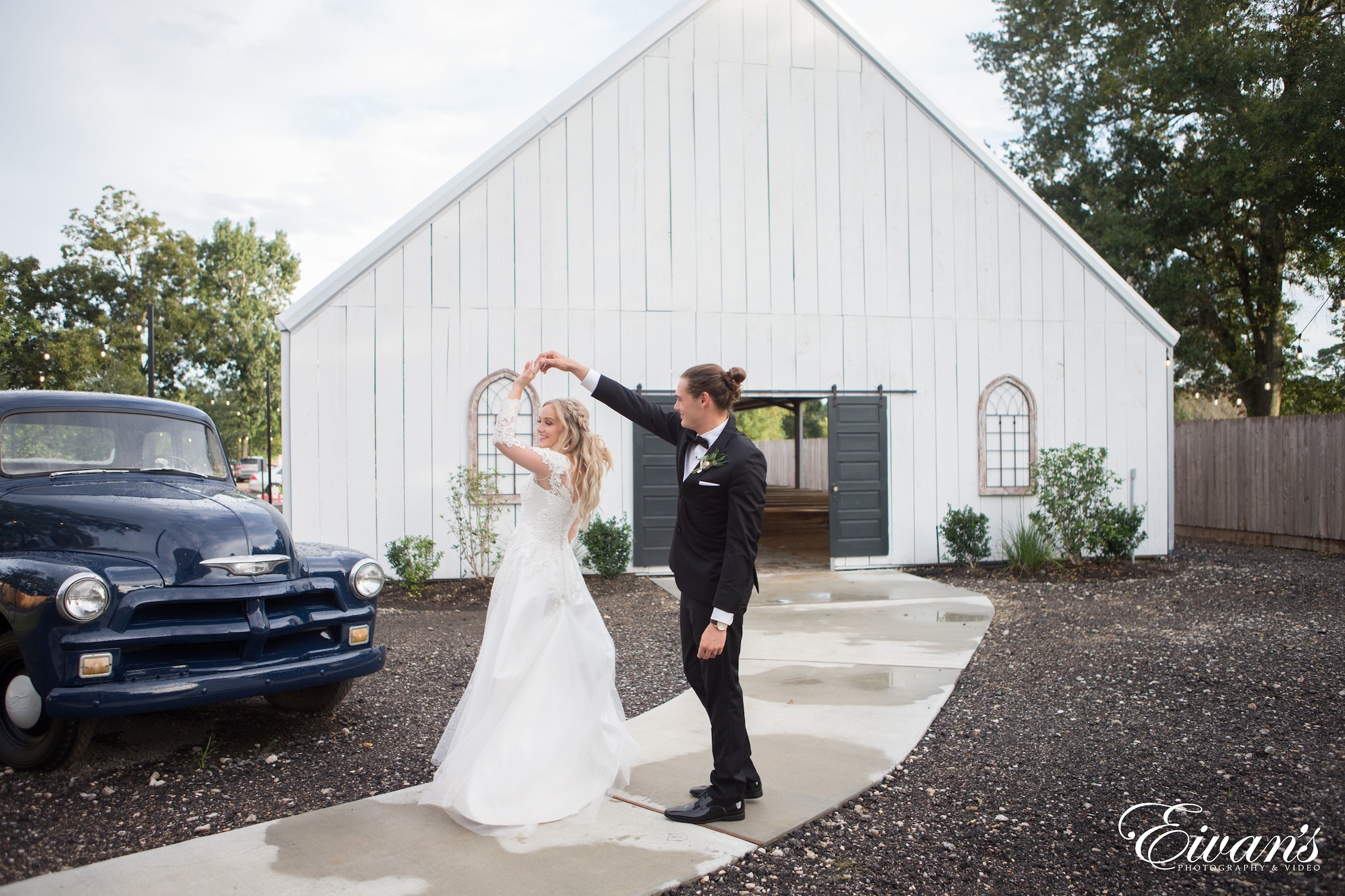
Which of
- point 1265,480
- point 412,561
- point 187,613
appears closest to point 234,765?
point 187,613

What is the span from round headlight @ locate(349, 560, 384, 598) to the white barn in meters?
5.88

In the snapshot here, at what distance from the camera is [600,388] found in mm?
4020

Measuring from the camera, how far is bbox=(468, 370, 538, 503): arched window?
10906mm

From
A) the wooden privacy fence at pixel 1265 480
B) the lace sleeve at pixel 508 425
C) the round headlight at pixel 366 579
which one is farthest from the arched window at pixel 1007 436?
the lace sleeve at pixel 508 425

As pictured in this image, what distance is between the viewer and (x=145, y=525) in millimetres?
4398

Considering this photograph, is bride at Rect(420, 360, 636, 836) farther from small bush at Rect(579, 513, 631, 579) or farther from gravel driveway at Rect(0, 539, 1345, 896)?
small bush at Rect(579, 513, 631, 579)

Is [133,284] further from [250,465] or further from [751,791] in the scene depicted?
[751,791]

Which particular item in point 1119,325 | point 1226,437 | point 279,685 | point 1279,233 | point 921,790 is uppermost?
point 1279,233

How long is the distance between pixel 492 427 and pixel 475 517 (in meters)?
1.12

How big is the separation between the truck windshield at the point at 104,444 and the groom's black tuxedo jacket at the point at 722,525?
11.3 feet

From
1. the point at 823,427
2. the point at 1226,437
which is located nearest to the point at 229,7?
the point at 1226,437

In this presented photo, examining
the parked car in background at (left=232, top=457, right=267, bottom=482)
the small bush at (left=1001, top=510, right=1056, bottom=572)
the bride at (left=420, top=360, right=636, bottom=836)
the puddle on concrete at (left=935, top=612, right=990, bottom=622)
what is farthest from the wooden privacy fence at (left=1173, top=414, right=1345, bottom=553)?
the parked car in background at (left=232, top=457, right=267, bottom=482)

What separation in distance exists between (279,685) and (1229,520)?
16513 millimetres

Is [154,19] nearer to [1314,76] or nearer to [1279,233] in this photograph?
[1314,76]
